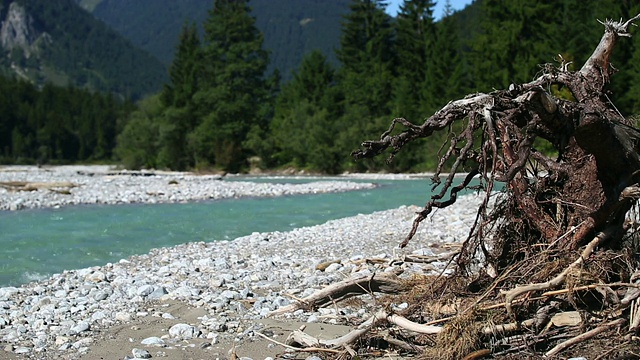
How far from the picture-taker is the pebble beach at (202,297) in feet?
18.5

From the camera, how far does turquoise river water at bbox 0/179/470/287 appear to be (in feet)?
40.1

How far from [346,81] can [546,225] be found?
55.0 metres

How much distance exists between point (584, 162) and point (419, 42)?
Answer: 55988 millimetres

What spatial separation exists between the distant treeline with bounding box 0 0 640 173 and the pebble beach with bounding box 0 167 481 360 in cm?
3534

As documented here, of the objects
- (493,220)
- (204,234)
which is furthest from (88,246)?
(493,220)

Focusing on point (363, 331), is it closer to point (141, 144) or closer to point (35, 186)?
point (35, 186)

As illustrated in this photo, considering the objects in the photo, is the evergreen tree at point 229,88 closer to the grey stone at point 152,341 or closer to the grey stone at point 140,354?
the grey stone at point 152,341

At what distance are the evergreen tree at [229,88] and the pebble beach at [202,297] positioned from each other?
4305cm

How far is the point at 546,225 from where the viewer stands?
5699 millimetres

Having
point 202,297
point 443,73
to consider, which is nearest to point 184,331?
point 202,297

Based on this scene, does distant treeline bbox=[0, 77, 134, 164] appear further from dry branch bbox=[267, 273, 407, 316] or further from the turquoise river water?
dry branch bbox=[267, 273, 407, 316]

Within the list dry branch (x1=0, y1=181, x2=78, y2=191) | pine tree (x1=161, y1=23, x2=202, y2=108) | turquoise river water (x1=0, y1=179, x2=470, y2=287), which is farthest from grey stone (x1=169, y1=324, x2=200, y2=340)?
pine tree (x1=161, y1=23, x2=202, y2=108)

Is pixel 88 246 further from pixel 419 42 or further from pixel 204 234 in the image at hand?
pixel 419 42

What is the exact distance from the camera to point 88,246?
45.5 feet
